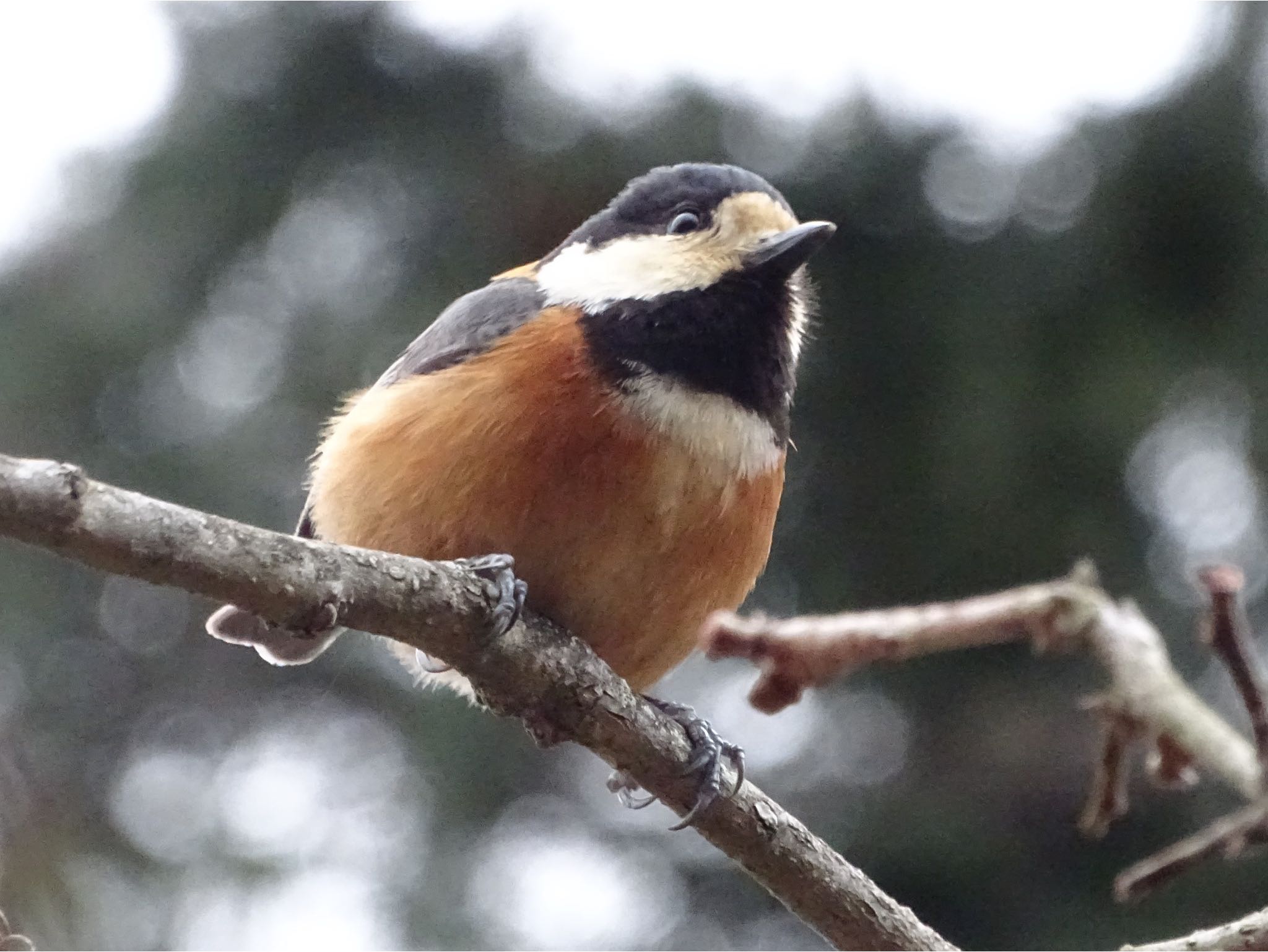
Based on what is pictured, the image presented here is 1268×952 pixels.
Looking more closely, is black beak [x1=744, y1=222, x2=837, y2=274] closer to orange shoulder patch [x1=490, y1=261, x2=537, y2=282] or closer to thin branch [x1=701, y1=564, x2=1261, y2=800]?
orange shoulder patch [x1=490, y1=261, x2=537, y2=282]

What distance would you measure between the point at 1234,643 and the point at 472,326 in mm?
2139

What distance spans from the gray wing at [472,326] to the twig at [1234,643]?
2.00m

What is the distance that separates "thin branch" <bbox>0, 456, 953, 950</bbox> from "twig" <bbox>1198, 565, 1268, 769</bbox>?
3.53 ft

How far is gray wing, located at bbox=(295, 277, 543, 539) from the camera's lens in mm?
3008

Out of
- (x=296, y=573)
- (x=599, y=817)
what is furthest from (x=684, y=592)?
(x=599, y=817)

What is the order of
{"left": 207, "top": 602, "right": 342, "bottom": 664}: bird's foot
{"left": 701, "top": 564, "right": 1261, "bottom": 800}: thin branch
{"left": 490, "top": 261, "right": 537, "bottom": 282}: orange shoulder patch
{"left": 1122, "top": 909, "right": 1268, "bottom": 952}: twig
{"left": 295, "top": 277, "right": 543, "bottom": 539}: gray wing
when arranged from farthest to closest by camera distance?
{"left": 207, "top": 602, "right": 342, "bottom": 664}: bird's foot < {"left": 490, "top": 261, "right": 537, "bottom": 282}: orange shoulder patch < {"left": 295, "top": 277, "right": 543, "bottom": 539}: gray wing < {"left": 1122, "top": 909, "right": 1268, "bottom": 952}: twig < {"left": 701, "top": 564, "right": 1261, "bottom": 800}: thin branch

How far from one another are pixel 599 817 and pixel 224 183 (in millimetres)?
2893

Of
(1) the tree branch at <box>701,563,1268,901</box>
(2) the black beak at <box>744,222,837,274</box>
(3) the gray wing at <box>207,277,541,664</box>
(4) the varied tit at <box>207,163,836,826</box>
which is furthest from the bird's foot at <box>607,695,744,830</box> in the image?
(1) the tree branch at <box>701,563,1268,901</box>

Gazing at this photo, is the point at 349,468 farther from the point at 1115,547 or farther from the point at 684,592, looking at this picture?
the point at 1115,547

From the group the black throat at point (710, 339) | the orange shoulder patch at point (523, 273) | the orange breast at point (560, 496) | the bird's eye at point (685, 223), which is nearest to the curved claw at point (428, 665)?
the orange breast at point (560, 496)

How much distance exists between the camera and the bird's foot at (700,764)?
2.62 metres

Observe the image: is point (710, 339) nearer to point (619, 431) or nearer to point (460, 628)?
point (619, 431)

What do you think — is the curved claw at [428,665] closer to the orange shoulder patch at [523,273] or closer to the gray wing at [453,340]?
the gray wing at [453,340]

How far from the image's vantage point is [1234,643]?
3.82 ft
